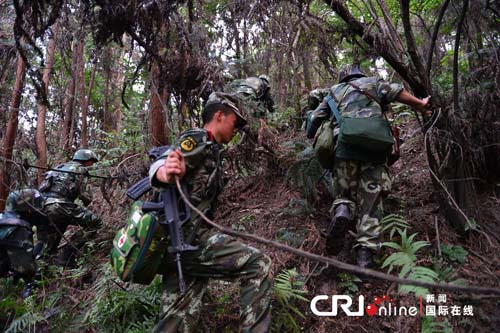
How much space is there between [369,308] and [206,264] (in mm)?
1633

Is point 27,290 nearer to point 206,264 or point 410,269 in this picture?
point 206,264

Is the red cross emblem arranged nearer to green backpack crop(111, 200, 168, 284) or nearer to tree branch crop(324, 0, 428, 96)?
green backpack crop(111, 200, 168, 284)

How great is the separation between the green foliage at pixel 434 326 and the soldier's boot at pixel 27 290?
16.4 ft

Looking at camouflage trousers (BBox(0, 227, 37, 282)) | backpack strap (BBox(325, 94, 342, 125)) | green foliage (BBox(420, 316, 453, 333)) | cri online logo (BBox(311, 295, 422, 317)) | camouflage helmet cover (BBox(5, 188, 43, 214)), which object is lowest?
green foliage (BBox(420, 316, 453, 333))

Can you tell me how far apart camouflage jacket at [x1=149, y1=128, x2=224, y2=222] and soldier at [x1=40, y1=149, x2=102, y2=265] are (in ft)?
12.7

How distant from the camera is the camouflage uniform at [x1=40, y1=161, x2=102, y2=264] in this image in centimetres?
643

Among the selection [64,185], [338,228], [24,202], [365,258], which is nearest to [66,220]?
[64,185]

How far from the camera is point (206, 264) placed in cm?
313

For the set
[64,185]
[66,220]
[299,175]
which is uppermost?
[64,185]

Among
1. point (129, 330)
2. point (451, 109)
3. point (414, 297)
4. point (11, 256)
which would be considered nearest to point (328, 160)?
point (451, 109)

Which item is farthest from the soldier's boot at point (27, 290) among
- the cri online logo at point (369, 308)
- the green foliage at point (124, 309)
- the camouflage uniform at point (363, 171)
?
the camouflage uniform at point (363, 171)

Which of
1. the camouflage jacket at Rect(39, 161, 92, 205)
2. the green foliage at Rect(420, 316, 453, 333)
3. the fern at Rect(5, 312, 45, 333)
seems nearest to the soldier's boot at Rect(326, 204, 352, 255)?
the green foliage at Rect(420, 316, 453, 333)

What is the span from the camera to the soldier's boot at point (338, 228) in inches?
154

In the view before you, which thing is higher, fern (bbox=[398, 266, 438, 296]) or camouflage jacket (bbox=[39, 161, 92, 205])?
camouflage jacket (bbox=[39, 161, 92, 205])
